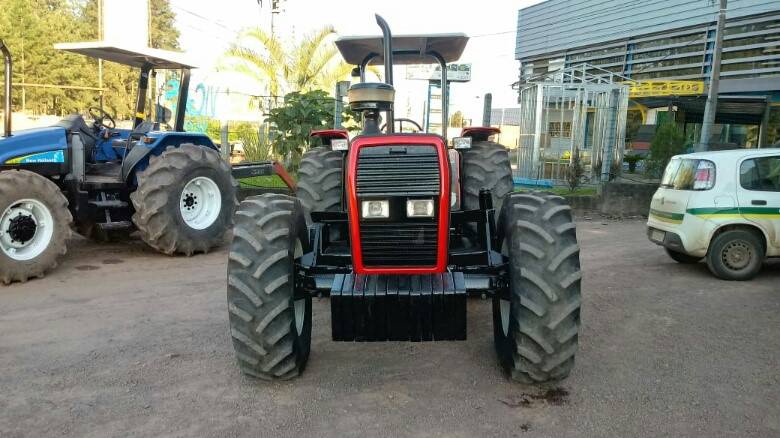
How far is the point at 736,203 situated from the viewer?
708 cm

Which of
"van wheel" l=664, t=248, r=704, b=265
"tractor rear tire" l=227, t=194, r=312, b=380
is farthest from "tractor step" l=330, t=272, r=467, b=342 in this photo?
"van wheel" l=664, t=248, r=704, b=265

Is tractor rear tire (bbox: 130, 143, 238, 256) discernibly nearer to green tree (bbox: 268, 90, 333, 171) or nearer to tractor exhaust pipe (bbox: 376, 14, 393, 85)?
tractor exhaust pipe (bbox: 376, 14, 393, 85)

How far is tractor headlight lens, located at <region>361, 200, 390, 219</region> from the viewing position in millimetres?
3623

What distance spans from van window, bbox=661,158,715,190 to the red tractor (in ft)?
13.8

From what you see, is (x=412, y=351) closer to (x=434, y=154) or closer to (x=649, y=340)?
(x=434, y=154)

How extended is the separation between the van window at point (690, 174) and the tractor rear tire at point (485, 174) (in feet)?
10.7

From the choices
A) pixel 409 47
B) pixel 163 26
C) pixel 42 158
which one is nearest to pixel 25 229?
pixel 42 158

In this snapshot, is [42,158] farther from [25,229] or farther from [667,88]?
[667,88]

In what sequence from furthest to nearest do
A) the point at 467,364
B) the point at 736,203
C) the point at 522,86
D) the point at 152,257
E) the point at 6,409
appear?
the point at 522,86, the point at 152,257, the point at 736,203, the point at 467,364, the point at 6,409

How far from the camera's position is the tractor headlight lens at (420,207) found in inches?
142

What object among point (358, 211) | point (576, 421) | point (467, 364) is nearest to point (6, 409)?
point (358, 211)

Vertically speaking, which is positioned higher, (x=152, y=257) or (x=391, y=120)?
(x=391, y=120)

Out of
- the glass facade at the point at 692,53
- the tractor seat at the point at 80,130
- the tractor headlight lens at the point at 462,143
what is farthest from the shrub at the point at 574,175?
the tractor headlight lens at the point at 462,143

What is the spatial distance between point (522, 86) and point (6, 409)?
16.8 metres
